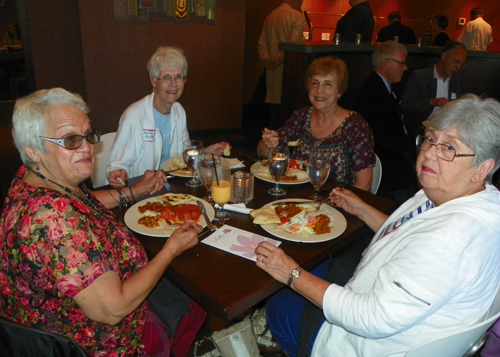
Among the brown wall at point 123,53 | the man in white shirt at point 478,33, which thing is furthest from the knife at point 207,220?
the man in white shirt at point 478,33

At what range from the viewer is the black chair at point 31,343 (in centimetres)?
102

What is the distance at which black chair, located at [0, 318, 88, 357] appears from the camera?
102 centimetres

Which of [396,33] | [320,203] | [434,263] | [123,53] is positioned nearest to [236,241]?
[320,203]

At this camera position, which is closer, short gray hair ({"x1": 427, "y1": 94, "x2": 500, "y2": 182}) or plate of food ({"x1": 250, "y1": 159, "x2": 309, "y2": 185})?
short gray hair ({"x1": 427, "y1": 94, "x2": 500, "y2": 182})

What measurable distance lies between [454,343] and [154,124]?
207 cm

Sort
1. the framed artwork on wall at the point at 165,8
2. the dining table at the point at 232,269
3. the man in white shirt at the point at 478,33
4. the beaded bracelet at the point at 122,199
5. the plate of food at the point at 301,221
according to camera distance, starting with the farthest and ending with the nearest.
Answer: the man in white shirt at the point at 478,33 < the framed artwork on wall at the point at 165,8 < the beaded bracelet at the point at 122,199 < the plate of food at the point at 301,221 < the dining table at the point at 232,269

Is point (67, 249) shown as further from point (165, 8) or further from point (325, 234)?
point (165, 8)

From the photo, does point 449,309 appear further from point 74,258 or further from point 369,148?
point 369,148

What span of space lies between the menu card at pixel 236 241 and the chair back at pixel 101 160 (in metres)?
1.24

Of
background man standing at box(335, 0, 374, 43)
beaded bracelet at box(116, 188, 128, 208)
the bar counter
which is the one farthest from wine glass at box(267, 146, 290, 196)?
background man standing at box(335, 0, 374, 43)

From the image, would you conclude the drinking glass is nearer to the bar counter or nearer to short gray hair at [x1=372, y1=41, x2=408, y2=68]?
short gray hair at [x1=372, y1=41, x2=408, y2=68]

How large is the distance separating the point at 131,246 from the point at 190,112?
4.57m

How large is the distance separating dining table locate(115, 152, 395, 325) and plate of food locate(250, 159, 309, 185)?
0.33 meters

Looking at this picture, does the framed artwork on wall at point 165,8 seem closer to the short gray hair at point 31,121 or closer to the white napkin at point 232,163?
the white napkin at point 232,163
